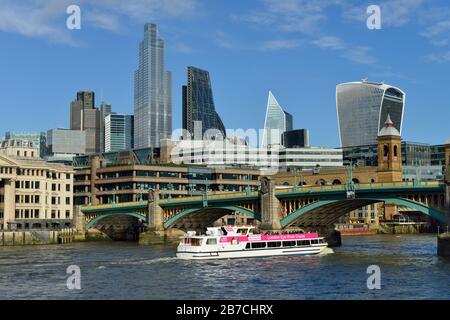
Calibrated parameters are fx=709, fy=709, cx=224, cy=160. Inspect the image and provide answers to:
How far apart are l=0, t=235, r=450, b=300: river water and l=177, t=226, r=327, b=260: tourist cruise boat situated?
7.60 feet

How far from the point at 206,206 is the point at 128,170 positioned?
225 feet

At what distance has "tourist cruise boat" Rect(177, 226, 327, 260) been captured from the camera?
3821 inches

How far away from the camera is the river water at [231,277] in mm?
62531

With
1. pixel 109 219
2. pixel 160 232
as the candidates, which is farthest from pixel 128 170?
pixel 160 232

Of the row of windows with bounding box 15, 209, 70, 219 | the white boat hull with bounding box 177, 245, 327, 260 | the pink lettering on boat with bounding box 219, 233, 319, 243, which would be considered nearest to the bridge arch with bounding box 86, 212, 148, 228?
the row of windows with bounding box 15, 209, 70, 219

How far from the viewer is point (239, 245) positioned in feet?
323

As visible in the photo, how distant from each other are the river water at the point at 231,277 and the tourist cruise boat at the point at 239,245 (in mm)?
2317

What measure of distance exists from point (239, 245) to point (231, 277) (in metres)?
23.1

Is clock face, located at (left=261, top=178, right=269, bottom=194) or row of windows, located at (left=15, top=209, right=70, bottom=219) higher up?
clock face, located at (left=261, top=178, right=269, bottom=194)

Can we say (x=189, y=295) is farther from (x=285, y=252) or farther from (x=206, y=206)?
(x=206, y=206)

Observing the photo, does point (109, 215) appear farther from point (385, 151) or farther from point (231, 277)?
point (231, 277)

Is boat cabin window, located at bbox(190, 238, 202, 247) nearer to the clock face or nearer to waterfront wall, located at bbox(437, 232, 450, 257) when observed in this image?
the clock face
